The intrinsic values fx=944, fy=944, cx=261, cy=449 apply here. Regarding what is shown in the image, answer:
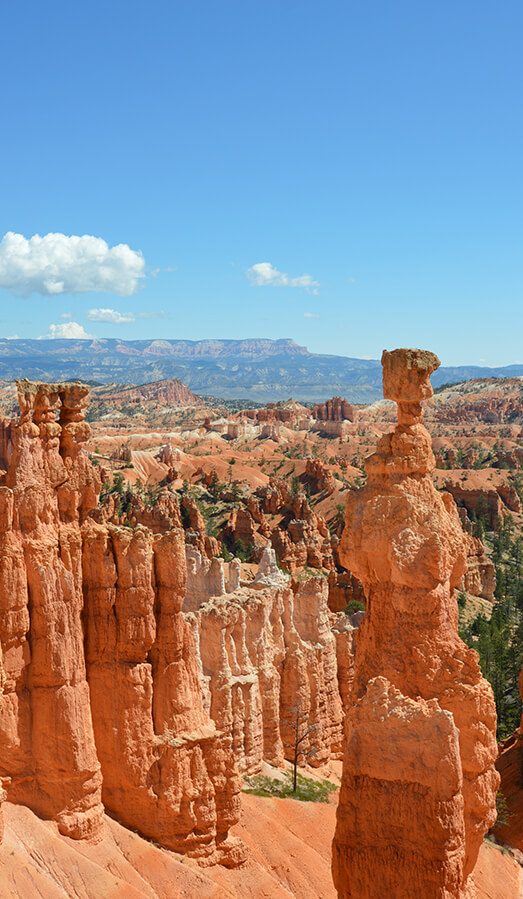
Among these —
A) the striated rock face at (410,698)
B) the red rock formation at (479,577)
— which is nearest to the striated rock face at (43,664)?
the striated rock face at (410,698)

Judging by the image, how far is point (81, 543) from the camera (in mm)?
16844

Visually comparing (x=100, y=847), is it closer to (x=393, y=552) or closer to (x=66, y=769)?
(x=66, y=769)

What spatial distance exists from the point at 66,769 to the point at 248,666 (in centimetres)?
1032

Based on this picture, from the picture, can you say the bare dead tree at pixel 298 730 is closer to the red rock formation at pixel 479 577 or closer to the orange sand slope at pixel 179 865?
the orange sand slope at pixel 179 865

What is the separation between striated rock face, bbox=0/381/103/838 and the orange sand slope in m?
0.55

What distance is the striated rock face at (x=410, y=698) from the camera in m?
11.8

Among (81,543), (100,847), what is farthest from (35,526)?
(100,847)

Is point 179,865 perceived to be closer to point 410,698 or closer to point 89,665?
point 89,665

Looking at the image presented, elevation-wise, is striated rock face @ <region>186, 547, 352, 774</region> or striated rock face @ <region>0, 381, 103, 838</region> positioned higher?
striated rock face @ <region>0, 381, 103, 838</region>

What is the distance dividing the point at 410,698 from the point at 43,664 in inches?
259

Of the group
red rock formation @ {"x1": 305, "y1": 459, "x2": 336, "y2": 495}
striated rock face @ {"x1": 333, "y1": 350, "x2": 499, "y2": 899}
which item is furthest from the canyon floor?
red rock formation @ {"x1": 305, "y1": 459, "x2": 336, "y2": 495}

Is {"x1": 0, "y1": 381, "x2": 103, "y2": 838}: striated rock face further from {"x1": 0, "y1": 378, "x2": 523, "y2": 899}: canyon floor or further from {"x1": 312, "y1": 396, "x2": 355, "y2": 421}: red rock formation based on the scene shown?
{"x1": 312, "y1": 396, "x2": 355, "y2": 421}: red rock formation

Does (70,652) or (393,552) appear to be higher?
(393,552)

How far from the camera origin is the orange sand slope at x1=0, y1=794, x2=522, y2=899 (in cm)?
1456
